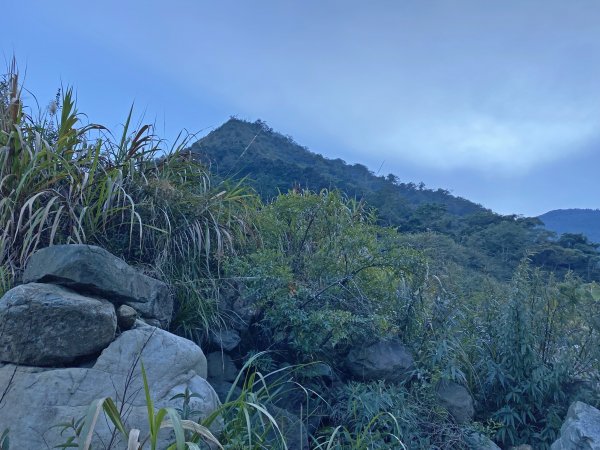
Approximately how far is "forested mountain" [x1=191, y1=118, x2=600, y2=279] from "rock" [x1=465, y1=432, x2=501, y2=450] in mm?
4391

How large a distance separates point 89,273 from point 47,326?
0.43 meters

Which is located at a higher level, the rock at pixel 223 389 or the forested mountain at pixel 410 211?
the forested mountain at pixel 410 211

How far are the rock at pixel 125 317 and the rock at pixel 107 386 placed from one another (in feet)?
0.56

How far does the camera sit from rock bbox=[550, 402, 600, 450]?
466 cm

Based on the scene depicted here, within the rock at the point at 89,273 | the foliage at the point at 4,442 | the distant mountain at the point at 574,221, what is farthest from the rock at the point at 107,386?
the distant mountain at the point at 574,221

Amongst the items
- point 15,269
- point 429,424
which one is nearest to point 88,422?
point 15,269

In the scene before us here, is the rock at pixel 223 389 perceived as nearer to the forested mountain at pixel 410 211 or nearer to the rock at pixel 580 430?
the rock at pixel 580 430

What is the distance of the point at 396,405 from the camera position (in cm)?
471

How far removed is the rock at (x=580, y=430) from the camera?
4664 millimetres

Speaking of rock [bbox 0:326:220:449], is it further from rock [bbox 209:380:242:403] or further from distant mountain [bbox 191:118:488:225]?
distant mountain [bbox 191:118:488:225]

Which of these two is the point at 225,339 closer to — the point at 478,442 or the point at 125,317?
the point at 125,317

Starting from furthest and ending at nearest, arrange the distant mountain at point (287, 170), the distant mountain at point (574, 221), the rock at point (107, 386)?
the distant mountain at point (574, 221) → the distant mountain at point (287, 170) → the rock at point (107, 386)

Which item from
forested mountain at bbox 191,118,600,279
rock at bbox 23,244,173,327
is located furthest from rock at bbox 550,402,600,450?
forested mountain at bbox 191,118,600,279

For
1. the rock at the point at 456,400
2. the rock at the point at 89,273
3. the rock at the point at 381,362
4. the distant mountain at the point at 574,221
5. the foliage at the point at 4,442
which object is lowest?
the foliage at the point at 4,442
